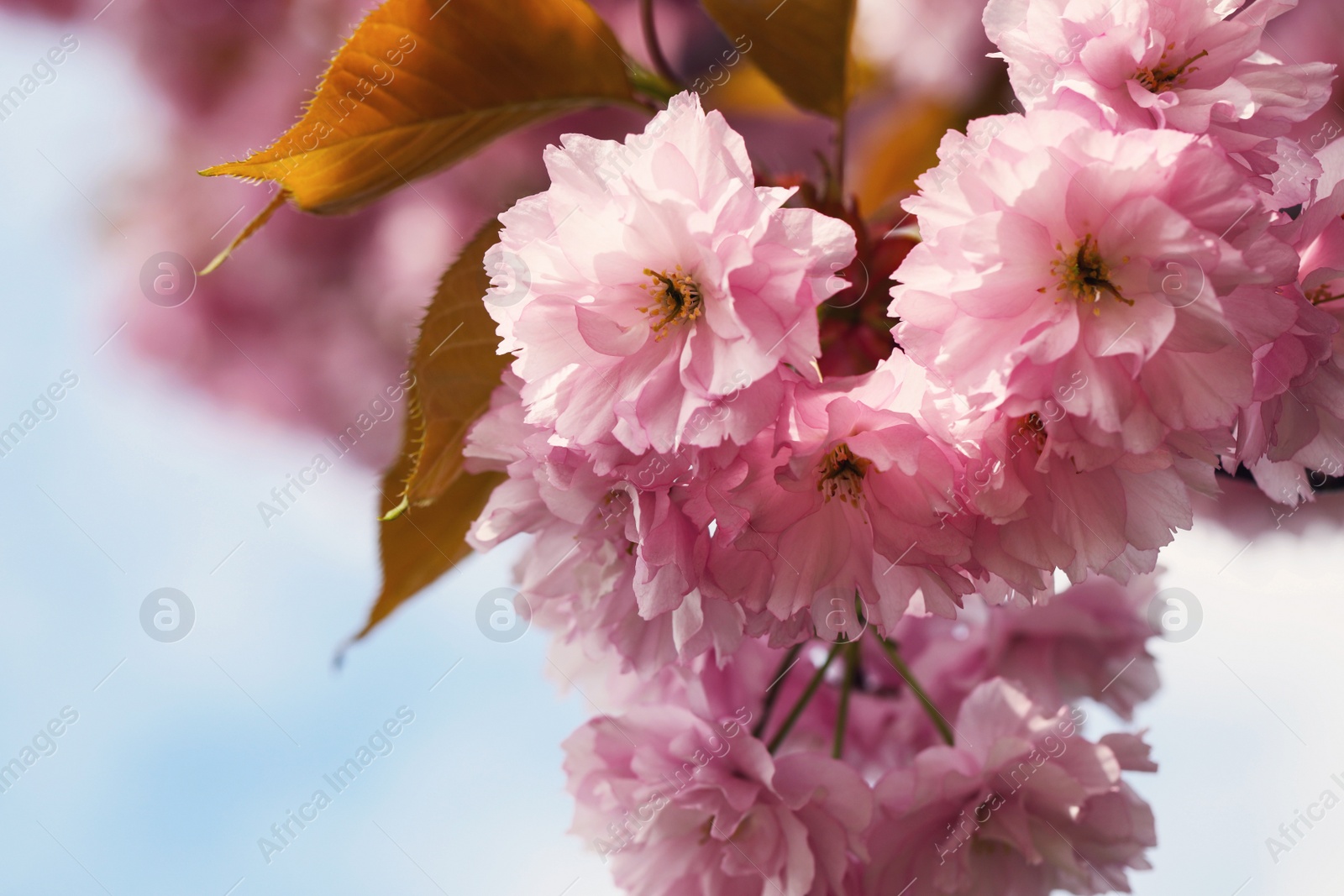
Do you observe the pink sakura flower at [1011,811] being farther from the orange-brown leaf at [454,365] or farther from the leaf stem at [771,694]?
the orange-brown leaf at [454,365]

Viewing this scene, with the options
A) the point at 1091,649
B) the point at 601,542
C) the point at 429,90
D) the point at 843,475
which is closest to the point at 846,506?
the point at 843,475

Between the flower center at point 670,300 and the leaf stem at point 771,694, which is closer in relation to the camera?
the flower center at point 670,300

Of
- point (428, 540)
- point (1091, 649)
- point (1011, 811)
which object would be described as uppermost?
point (428, 540)

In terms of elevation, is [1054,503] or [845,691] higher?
[1054,503]

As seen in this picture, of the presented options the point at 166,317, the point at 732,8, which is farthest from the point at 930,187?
the point at 166,317

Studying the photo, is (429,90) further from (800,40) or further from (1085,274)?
(1085,274)

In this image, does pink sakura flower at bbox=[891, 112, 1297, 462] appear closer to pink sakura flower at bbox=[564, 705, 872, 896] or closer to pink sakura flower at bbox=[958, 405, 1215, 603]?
pink sakura flower at bbox=[958, 405, 1215, 603]

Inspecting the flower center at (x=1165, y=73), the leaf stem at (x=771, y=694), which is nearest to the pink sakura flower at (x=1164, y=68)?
the flower center at (x=1165, y=73)
